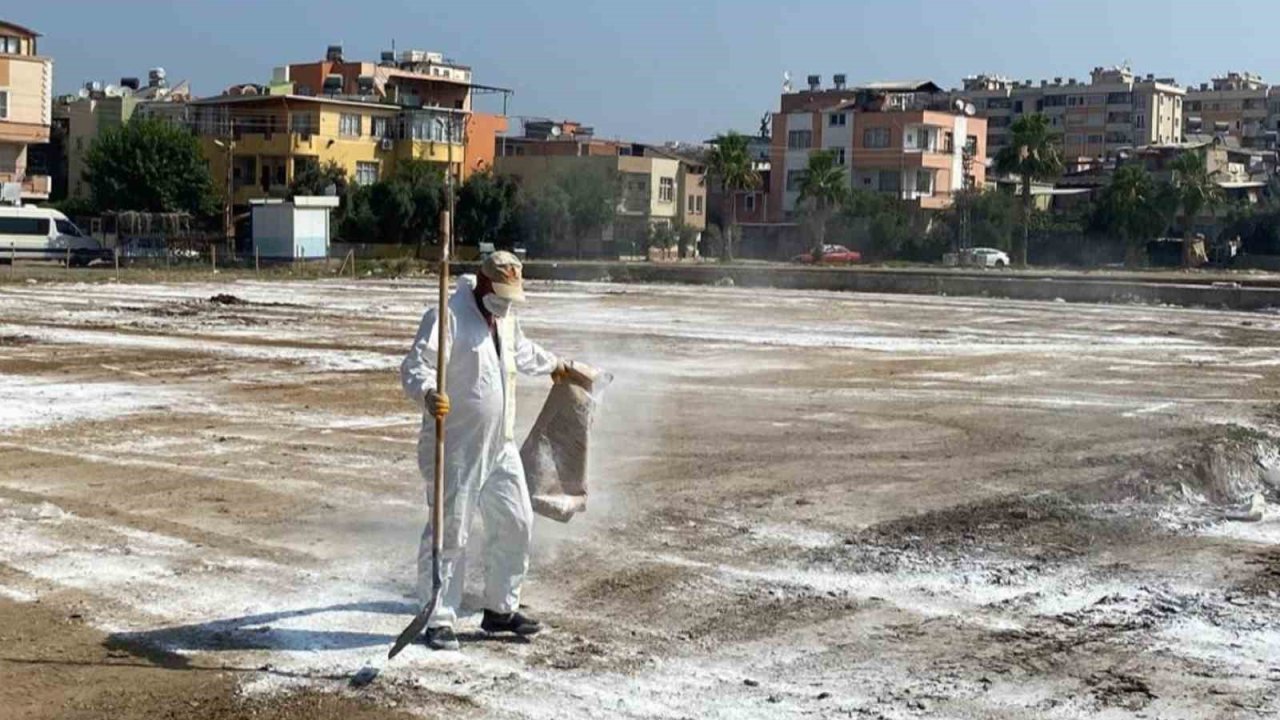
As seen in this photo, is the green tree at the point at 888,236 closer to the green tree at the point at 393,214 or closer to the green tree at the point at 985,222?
the green tree at the point at 985,222

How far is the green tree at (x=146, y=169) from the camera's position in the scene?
233ft

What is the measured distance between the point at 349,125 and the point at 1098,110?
272 feet

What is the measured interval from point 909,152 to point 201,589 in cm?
8578

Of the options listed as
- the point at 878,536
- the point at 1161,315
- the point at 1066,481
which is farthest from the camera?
the point at 1161,315

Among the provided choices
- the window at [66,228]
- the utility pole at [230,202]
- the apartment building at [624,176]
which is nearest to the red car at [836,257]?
the apartment building at [624,176]

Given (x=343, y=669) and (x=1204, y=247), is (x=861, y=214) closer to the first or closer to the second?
(x=1204, y=247)

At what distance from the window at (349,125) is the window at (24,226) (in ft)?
89.4

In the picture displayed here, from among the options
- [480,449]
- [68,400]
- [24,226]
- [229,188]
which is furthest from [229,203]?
[480,449]

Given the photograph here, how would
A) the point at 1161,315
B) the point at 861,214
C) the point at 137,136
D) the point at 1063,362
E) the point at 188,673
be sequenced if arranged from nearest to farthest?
the point at 188,673 → the point at 1063,362 → the point at 1161,315 → the point at 137,136 → the point at 861,214

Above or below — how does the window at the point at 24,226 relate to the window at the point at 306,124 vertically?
below

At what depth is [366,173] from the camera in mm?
81000

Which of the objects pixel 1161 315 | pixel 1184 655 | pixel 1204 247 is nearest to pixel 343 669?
pixel 1184 655

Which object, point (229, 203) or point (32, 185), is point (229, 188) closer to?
point (229, 203)

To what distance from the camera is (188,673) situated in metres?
6.47
